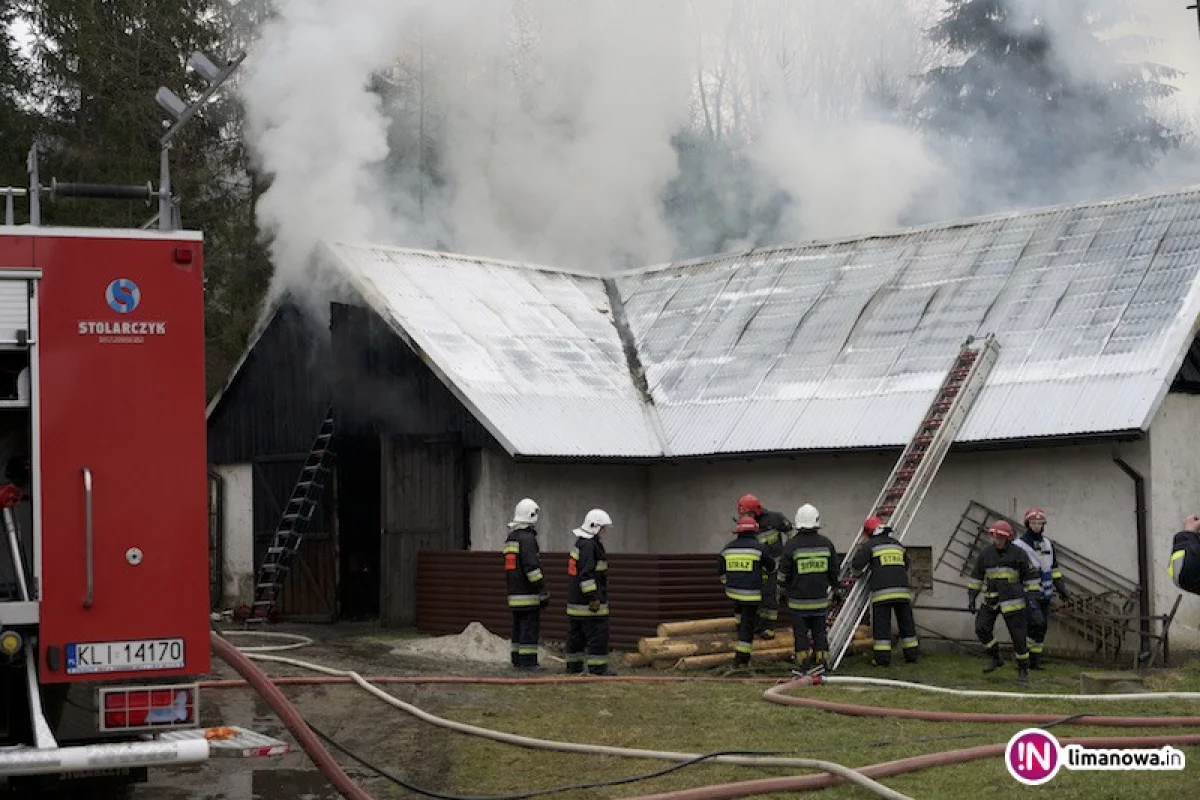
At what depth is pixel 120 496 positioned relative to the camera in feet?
25.2

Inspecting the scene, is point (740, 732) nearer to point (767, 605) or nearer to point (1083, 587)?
point (767, 605)

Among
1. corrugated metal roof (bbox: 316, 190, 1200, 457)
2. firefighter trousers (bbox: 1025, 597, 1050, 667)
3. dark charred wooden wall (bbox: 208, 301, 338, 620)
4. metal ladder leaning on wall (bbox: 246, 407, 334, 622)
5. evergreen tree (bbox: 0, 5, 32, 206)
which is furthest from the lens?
evergreen tree (bbox: 0, 5, 32, 206)

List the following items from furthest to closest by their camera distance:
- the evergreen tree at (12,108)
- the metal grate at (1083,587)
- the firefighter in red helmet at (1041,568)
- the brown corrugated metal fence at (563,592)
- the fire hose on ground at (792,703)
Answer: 1. the evergreen tree at (12,108)
2. the brown corrugated metal fence at (563,592)
3. the metal grate at (1083,587)
4. the firefighter in red helmet at (1041,568)
5. the fire hose on ground at (792,703)

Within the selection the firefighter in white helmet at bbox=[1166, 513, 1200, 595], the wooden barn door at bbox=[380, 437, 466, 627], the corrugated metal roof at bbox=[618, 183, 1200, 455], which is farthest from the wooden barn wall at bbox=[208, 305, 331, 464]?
the firefighter in white helmet at bbox=[1166, 513, 1200, 595]

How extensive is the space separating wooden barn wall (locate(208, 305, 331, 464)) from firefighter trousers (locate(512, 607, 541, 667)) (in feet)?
Result: 26.3

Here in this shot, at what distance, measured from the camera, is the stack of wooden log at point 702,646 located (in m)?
17.0

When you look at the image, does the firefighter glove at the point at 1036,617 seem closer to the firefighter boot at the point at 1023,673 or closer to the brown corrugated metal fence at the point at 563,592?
the firefighter boot at the point at 1023,673

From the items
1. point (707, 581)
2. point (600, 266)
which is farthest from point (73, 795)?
point (600, 266)

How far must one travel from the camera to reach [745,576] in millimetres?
16547

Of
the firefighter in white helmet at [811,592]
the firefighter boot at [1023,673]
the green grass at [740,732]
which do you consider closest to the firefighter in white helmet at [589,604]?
the green grass at [740,732]

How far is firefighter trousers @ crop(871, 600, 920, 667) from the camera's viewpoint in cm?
1678

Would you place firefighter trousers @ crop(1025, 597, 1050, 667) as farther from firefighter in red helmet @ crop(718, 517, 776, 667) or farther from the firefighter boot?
firefighter in red helmet @ crop(718, 517, 776, 667)

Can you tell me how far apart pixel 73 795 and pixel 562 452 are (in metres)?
12.1

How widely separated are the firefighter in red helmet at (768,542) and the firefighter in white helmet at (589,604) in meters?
1.88
